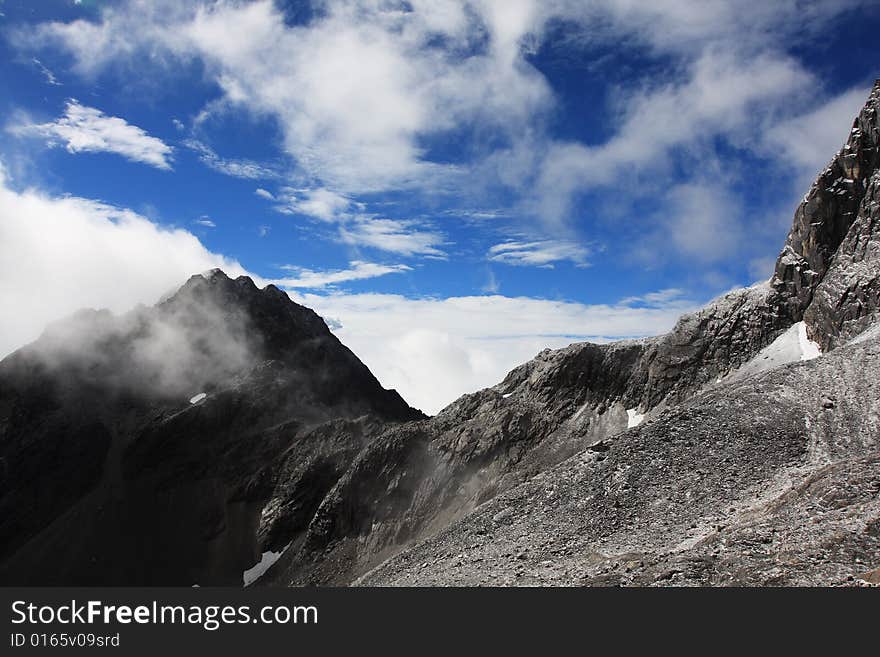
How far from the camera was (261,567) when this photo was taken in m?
73.2

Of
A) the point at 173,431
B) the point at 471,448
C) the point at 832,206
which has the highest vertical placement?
the point at 832,206

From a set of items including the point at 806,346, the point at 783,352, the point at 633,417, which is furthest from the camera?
the point at 633,417

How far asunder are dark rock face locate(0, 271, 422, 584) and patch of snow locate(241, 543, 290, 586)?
1.50 metres

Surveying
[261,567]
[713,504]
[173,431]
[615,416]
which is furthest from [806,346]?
[173,431]

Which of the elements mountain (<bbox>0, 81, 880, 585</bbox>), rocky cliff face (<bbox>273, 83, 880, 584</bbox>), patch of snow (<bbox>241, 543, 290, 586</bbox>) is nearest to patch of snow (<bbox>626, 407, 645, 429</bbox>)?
rocky cliff face (<bbox>273, 83, 880, 584</bbox>)

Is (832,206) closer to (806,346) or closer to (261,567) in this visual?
(806,346)

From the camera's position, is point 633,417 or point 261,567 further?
point 261,567

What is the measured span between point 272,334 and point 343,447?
3862cm

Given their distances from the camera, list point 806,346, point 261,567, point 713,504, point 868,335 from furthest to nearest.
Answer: point 261,567, point 806,346, point 868,335, point 713,504

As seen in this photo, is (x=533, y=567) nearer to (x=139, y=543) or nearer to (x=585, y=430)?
(x=585, y=430)

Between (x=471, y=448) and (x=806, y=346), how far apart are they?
37.2 meters

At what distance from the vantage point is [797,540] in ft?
89.5

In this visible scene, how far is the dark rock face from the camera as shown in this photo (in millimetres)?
80625

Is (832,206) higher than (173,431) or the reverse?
higher
